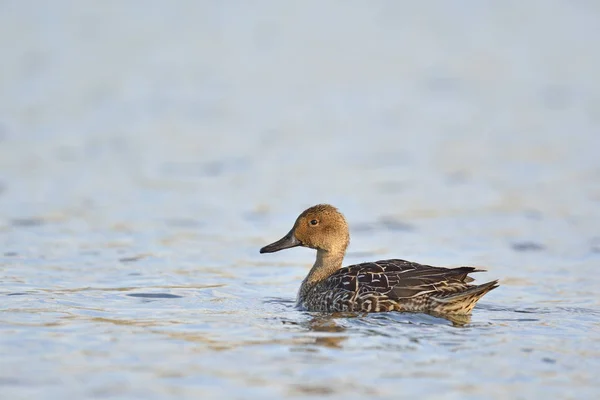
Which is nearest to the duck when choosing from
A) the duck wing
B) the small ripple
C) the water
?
the duck wing

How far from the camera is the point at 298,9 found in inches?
1066

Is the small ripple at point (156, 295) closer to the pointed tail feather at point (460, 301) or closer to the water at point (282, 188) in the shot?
the water at point (282, 188)

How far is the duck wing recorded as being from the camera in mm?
10430

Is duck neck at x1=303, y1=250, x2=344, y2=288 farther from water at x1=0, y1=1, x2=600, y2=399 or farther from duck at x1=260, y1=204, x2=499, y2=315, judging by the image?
water at x1=0, y1=1, x2=600, y2=399

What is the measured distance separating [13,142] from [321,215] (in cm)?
769

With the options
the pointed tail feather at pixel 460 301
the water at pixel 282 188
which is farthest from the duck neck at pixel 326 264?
the pointed tail feather at pixel 460 301

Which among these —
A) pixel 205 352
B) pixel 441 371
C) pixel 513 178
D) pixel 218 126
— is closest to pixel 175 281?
pixel 205 352

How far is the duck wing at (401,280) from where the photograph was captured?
1043 cm

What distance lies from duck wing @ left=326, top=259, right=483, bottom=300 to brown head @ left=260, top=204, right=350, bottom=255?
0.77 meters

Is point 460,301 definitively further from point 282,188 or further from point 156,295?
point 282,188

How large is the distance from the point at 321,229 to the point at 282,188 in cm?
436

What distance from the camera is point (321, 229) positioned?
11656 mm

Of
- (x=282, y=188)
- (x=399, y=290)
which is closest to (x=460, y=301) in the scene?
(x=399, y=290)

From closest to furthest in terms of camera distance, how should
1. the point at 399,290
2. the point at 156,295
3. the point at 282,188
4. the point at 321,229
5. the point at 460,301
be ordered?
the point at 460,301, the point at 399,290, the point at 156,295, the point at 321,229, the point at 282,188
